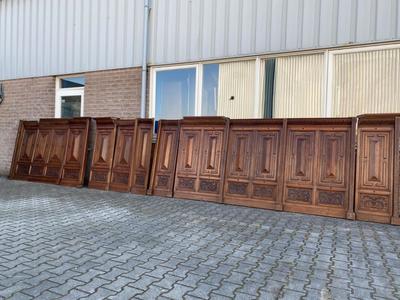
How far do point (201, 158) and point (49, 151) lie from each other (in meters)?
4.14

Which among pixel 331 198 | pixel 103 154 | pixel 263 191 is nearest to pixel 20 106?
pixel 103 154

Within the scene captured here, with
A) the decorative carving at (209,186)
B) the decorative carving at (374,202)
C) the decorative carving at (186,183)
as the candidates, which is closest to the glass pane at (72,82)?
the decorative carving at (186,183)

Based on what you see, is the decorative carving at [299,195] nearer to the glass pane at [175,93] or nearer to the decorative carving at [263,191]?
the decorative carving at [263,191]

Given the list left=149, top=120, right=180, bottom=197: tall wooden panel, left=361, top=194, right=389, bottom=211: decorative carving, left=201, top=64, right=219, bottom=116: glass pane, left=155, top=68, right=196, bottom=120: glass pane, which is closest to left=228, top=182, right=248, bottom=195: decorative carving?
left=149, top=120, right=180, bottom=197: tall wooden panel

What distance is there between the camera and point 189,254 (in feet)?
10.6

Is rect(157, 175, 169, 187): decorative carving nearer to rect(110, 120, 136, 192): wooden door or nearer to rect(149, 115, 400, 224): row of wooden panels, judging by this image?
rect(149, 115, 400, 224): row of wooden panels

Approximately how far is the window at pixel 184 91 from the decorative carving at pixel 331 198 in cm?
279

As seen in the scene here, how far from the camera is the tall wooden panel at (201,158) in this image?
609 cm

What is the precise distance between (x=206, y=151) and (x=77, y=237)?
3.14 meters

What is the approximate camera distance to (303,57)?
6.17m

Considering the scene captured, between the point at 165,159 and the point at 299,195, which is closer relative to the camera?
the point at 299,195

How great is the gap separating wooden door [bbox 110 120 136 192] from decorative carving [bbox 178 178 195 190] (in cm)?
120

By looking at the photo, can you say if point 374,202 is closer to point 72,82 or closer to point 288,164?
point 288,164

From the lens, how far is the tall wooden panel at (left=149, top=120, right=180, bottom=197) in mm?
6516
